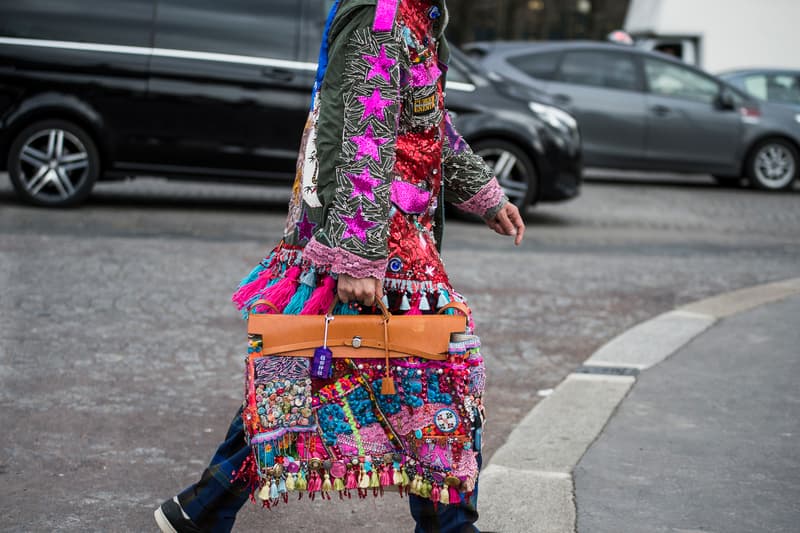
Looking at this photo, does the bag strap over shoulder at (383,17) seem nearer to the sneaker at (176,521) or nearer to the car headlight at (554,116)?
the sneaker at (176,521)

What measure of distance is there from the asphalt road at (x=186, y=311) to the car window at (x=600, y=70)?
2.30 meters

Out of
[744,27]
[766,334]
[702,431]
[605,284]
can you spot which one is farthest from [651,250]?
[744,27]

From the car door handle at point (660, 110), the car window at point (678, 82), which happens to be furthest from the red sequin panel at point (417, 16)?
the car window at point (678, 82)

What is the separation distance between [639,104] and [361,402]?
11.8m

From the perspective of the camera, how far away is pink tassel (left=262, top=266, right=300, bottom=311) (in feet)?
9.56

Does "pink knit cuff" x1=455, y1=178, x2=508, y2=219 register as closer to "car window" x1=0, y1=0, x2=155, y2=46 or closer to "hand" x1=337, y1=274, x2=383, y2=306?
"hand" x1=337, y1=274, x2=383, y2=306

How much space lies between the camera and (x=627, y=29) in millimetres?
30016

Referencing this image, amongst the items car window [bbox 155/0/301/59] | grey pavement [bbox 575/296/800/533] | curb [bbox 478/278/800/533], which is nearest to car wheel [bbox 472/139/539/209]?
car window [bbox 155/0/301/59]

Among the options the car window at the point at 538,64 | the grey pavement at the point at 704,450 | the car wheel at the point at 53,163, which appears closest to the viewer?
the grey pavement at the point at 704,450

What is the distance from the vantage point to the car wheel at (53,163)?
9.46m

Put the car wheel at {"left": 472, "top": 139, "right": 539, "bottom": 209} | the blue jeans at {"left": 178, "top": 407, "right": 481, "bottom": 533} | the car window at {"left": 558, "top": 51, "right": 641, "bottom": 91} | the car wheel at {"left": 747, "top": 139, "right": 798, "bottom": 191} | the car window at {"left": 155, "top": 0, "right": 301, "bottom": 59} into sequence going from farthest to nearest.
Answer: the car wheel at {"left": 747, "top": 139, "right": 798, "bottom": 191} → the car window at {"left": 558, "top": 51, "right": 641, "bottom": 91} → the car wheel at {"left": 472, "top": 139, "right": 539, "bottom": 209} → the car window at {"left": 155, "top": 0, "right": 301, "bottom": 59} → the blue jeans at {"left": 178, "top": 407, "right": 481, "bottom": 533}

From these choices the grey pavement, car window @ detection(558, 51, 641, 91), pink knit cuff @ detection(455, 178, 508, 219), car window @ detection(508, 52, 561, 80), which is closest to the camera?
pink knit cuff @ detection(455, 178, 508, 219)

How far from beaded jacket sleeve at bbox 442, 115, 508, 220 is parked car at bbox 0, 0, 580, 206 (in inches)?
263

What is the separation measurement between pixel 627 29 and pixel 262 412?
28.6 m
